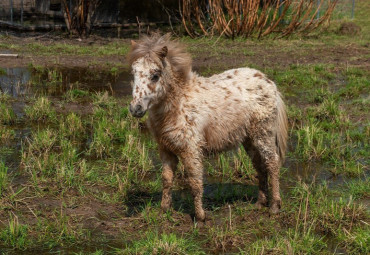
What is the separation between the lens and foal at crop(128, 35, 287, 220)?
17.3 ft

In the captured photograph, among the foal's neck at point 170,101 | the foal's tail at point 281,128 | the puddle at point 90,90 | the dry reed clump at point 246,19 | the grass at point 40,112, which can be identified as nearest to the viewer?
the foal's neck at point 170,101

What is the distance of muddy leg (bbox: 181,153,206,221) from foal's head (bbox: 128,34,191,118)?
2.13ft

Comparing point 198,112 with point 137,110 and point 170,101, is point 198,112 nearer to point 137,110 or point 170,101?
point 170,101

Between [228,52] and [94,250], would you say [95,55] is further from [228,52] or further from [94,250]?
[94,250]

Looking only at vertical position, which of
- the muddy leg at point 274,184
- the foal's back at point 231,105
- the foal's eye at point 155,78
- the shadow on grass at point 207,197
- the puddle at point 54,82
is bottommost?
the shadow on grass at point 207,197

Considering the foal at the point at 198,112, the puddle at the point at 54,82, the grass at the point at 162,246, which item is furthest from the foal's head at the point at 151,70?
the puddle at the point at 54,82

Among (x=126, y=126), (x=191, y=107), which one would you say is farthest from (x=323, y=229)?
(x=126, y=126)

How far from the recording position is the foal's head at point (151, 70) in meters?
5.11

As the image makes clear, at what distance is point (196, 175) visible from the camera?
18.4 feet

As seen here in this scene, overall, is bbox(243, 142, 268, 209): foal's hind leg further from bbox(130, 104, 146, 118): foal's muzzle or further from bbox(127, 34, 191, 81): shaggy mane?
bbox(130, 104, 146, 118): foal's muzzle

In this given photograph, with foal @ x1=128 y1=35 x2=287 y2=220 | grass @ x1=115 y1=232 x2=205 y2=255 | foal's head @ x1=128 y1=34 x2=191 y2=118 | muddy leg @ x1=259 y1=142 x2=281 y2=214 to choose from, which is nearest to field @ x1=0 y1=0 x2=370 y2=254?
grass @ x1=115 y1=232 x2=205 y2=255

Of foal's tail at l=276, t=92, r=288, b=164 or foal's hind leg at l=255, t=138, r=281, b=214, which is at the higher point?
foal's tail at l=276, t=92, r=288, b=164

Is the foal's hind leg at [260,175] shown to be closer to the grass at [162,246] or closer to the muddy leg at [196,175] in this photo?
the muddy leg at [196,175]

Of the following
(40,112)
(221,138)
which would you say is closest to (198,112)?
(221,138)
